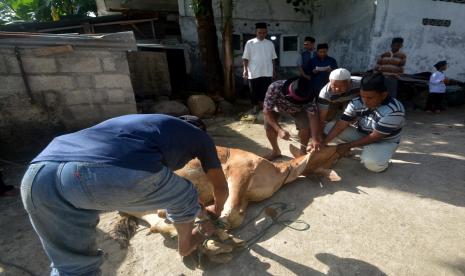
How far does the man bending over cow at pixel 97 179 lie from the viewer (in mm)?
1399

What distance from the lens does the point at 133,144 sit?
4.88 feet

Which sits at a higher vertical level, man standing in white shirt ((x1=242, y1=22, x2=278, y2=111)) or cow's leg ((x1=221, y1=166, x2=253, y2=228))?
man standing in white shirt ((x1=242, y1=22, x2=278, y2=111))

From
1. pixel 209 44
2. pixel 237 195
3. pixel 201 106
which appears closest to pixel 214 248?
pixel 237 195

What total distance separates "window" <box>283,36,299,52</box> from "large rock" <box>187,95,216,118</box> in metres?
4.89

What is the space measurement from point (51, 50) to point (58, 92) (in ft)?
1.94

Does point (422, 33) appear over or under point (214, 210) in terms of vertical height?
over

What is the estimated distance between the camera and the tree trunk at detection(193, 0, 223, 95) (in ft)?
24.5

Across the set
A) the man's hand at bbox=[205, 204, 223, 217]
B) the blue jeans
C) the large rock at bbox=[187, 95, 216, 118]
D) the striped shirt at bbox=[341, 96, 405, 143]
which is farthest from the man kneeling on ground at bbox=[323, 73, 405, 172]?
the large rock at bbox=[187, 95, 216, 118]

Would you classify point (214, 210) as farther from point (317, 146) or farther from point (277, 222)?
point (317, 146)

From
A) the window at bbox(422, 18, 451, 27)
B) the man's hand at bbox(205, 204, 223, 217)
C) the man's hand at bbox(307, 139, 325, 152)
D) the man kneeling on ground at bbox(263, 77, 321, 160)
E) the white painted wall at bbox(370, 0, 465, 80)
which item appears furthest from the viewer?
the window at bbox(422, 18, 451, 27)

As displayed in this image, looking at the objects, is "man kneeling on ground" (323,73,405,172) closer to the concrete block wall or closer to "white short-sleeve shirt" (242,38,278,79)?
"white short-sleeve shirt" (242,38,278,79)

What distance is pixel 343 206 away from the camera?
2.93 meters

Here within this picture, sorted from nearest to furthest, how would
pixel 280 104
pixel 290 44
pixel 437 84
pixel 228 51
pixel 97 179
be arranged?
pixel 97 179 → pixel 280 104 → pixel 437 84 → pixel 228 51 → pixel 290 44

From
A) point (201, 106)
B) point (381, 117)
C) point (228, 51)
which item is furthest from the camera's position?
point (228, 51)
